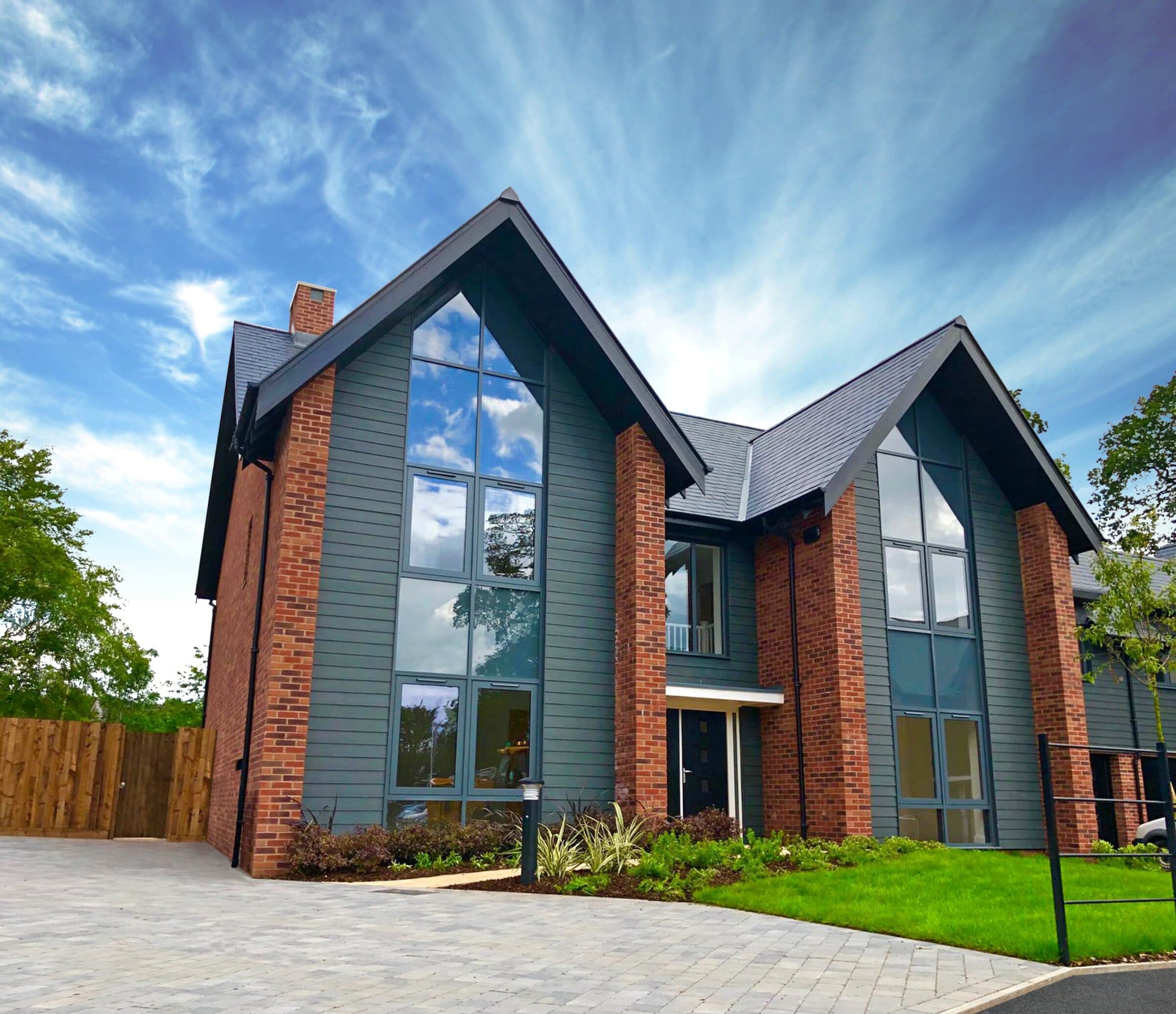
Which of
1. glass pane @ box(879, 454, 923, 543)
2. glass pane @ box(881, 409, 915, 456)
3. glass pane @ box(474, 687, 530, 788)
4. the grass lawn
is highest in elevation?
glass pane @ box(881, 409, 915, 456)

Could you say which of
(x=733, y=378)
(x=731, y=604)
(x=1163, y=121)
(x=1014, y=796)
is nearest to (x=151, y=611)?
(x=733, y=378)

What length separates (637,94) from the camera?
53.2 feet

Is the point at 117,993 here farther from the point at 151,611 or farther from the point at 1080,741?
the point at 151,611

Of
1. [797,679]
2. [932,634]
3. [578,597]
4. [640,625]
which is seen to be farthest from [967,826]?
[578,597]

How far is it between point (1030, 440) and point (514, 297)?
9.02m

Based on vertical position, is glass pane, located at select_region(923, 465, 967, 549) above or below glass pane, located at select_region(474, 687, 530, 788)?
above

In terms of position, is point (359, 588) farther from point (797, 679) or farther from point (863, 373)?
point (863, 373)

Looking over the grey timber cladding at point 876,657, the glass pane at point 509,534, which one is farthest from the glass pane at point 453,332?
the grey timber cladding at point 876,657

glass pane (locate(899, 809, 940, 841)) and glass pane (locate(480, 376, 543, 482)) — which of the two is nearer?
glass pane (locate(480, 376, 543, 482))

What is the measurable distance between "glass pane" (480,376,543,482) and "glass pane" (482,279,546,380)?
205 millimetres

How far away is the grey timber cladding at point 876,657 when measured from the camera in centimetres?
1491

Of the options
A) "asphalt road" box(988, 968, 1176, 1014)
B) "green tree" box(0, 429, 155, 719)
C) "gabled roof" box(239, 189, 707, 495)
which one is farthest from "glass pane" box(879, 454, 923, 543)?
"green tree" box(0, 429, 155, 719)

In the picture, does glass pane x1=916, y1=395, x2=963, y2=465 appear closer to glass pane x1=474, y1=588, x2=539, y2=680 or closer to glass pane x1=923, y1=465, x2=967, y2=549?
glass pane x1=923, y1=465, x2=967, y2=549

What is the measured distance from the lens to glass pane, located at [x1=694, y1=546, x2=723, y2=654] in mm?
16542
